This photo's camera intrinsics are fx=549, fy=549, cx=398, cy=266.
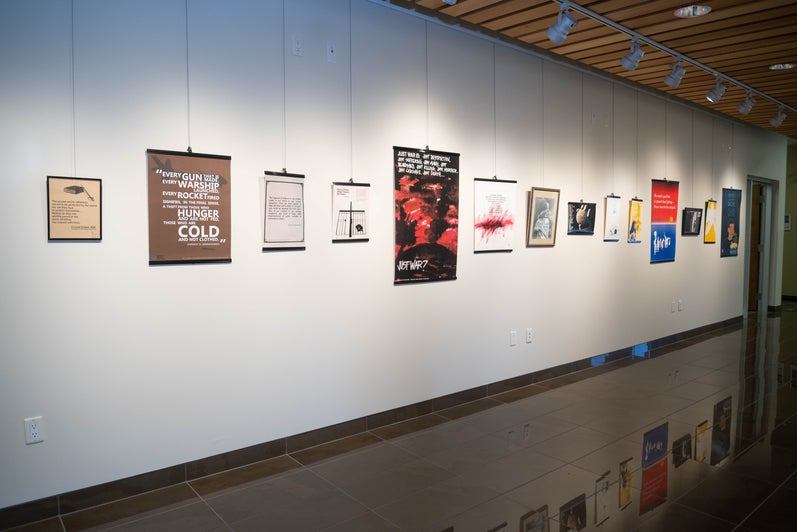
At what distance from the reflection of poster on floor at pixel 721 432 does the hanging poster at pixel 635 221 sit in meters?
2.63

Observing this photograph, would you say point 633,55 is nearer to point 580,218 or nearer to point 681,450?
point 580,218

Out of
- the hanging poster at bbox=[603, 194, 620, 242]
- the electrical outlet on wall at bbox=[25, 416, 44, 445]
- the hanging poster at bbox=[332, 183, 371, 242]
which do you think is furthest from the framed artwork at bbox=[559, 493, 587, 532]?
the hanging poster at bbox=[603, 194, 620, 242]

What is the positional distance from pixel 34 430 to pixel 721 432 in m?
5.05

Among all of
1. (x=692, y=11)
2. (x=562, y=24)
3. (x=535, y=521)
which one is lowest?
(x=535, y=521)

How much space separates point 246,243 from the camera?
13.0 ft

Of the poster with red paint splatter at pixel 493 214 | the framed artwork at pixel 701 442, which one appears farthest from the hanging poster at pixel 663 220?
the framed artwork at pixel 701 442

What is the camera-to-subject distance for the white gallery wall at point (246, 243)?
3.20m

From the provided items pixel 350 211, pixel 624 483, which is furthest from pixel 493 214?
pixel 624 483

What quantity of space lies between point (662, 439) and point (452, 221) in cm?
258

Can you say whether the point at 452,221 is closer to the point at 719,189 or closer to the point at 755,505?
the point at 755,505

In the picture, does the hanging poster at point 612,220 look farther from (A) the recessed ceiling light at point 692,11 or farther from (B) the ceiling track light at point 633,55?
(A) the recessed ceiling light at point 692,11

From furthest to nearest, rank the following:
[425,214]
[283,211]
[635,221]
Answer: [635,221] < [425,214] < [283,211]

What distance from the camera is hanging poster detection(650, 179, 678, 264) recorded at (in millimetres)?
7953

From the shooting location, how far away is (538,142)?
611 centimetres
